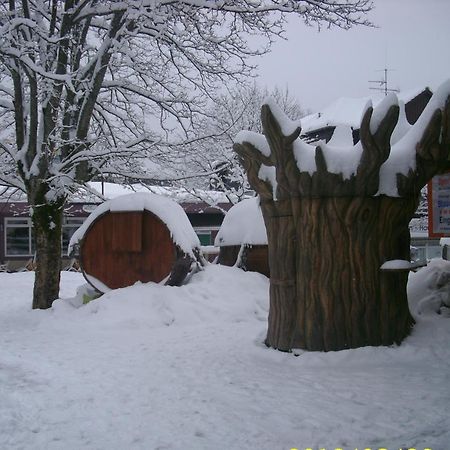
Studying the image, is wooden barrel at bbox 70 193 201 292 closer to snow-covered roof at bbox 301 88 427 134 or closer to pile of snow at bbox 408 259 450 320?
pile of snow at bbox 408 259 450 320

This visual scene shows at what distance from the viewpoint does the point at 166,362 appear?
5629 millimetres

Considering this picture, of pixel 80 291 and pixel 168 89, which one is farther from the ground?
pixel 168 89

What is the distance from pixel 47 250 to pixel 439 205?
626 cm

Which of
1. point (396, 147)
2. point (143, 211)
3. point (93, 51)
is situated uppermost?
point (93, 51)

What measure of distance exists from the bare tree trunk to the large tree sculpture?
518cm

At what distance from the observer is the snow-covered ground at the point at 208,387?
356 cm

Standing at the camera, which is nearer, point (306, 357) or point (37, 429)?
point (37, 429)

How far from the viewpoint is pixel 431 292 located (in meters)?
6.78

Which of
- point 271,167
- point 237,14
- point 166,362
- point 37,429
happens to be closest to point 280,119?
point 271,167

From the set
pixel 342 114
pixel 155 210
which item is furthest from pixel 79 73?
pixel 342 114

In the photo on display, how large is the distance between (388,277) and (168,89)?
6.68m

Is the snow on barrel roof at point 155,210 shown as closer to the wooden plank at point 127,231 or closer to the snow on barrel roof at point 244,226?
the wooden plank at point 127,231

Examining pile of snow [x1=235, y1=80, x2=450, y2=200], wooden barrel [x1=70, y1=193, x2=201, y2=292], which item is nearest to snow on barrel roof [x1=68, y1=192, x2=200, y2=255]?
wooden barrel [x1=70, y1=193, x2=201, y2=292]

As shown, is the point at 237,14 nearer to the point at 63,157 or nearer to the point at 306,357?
the point at 63,157
